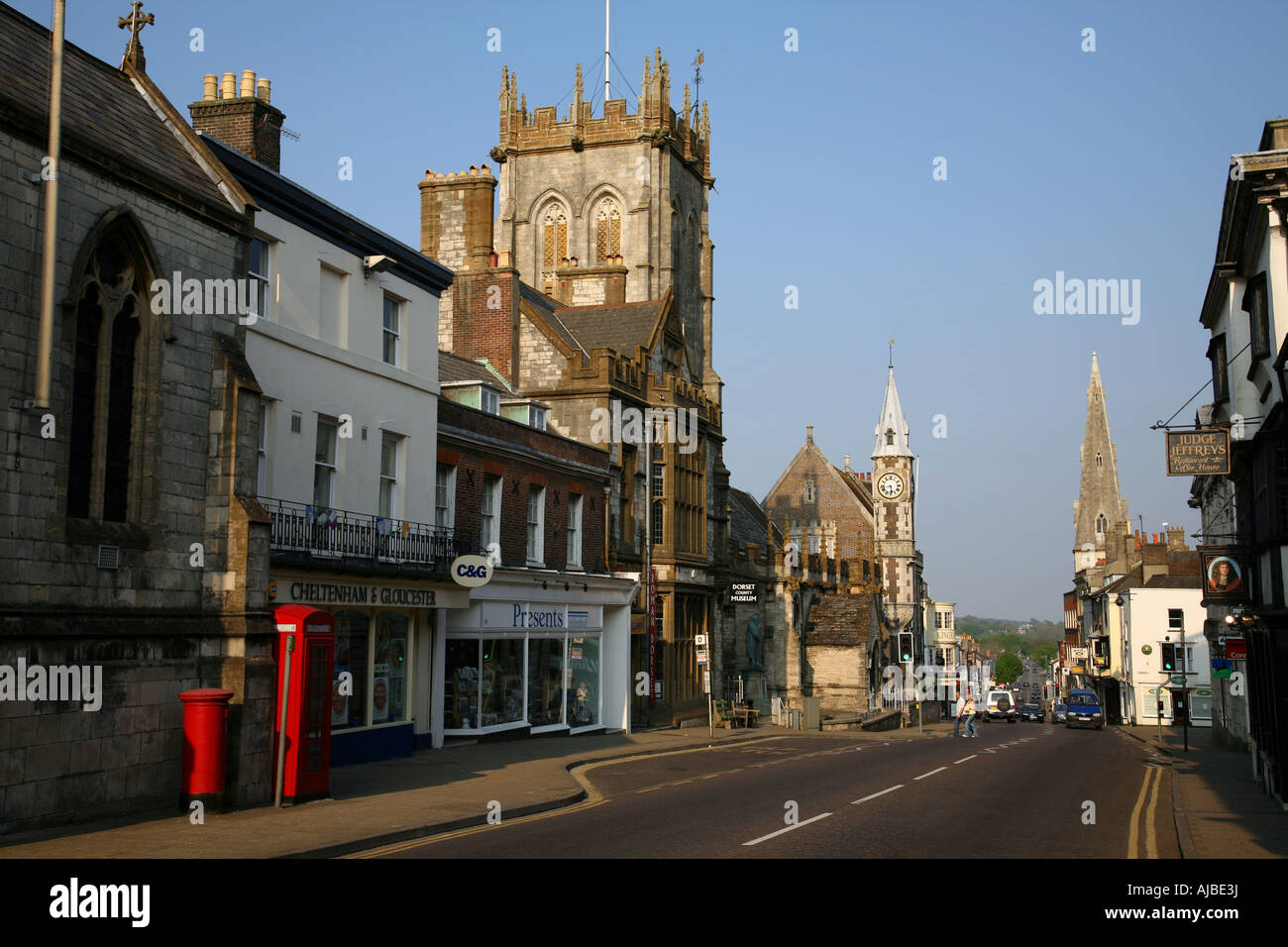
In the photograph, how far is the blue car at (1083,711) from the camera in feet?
176

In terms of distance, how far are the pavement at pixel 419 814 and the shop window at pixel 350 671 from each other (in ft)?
3.15

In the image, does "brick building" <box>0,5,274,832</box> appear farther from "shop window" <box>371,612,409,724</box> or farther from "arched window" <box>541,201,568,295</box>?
"arched window" <box>541,201,568,295</box>

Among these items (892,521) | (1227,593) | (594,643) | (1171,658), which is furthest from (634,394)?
(892,521)

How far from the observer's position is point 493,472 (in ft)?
93.3

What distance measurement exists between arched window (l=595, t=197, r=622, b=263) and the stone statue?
2851 cm

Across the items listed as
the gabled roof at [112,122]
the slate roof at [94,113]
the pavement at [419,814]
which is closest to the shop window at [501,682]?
the pavement at [419,814]

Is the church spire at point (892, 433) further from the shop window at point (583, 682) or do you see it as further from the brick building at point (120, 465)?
the brick building at point (120, 465)

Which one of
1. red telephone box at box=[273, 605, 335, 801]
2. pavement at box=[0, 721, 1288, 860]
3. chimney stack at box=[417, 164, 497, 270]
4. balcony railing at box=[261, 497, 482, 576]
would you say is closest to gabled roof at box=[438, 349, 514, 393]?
chimney stack at box=[417, 164, 497, 270]

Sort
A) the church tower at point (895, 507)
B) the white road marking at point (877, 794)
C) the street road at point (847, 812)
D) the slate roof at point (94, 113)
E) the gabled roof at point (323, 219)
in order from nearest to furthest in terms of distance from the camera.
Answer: the street road at point (847, 812) < the slate roof at point (94, 113) < the white road marking at point (877, 794) < the gabled roof at point (323, 219) < the church tower at point (895, 507)

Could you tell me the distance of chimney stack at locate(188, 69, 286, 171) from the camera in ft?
75.7

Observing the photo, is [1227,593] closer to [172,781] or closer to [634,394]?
[172,781]

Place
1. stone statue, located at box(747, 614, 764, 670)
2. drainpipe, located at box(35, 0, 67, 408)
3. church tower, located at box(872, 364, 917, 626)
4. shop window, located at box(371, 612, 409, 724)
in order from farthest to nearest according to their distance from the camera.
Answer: church tower, located at box(872, 364, 917, 626) → stone statue, located at box(747, 614, 764, 670) → shop window, located at box(371, 612, 409, 724) → drainpipe, located at box(35, 0, 67, 408)

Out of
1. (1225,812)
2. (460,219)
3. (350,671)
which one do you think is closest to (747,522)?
(460,219)
